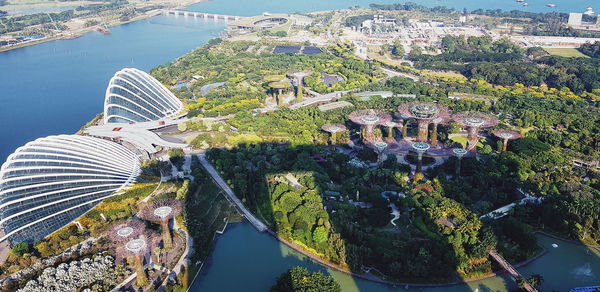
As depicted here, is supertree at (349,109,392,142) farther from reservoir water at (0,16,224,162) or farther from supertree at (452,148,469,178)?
reservoir water at (0,16,224,162)

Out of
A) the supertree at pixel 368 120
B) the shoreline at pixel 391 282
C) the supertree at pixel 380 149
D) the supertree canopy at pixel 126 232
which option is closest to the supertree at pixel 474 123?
the supertree at pixel 368 120

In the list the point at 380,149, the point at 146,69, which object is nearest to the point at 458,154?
the point at 380,149

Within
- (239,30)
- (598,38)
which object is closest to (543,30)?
(598,38)

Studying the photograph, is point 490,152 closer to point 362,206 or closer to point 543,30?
point 362,206

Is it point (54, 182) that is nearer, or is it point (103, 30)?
point (54, 182)

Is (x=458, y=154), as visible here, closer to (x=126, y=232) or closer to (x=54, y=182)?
(x=126, y=232)

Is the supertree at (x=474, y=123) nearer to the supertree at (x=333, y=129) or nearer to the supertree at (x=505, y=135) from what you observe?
the supertree at (x=505, y=135)
